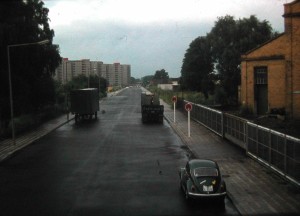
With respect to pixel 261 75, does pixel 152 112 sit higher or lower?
lower

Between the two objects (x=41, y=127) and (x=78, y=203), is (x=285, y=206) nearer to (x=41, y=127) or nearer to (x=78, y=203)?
(x=78, y=203)

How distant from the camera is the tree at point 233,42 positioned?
60938 millimetres

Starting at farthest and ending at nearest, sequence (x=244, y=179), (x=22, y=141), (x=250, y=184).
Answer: (x=22, y=141) < (x=244, y=179) < (x=250, y=184)

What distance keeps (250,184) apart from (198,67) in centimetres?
5518

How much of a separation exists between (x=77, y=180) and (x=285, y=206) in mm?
8076

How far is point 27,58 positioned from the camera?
127 feet

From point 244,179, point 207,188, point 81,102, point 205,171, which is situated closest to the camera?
point 207,188

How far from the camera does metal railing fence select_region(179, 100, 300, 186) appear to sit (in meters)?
15.9

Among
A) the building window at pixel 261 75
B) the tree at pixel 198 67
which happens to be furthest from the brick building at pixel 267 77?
the tree at pixel 198 67

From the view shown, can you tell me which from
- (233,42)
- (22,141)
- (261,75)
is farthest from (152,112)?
(233,42)

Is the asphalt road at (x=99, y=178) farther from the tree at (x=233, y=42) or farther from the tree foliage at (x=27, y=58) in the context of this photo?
the tree at (x=233, y=42)

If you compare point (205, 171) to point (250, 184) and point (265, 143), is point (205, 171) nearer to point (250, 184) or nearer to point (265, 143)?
point (250, 184)

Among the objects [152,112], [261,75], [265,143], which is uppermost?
[261,75]

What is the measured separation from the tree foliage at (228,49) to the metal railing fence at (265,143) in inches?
1234
